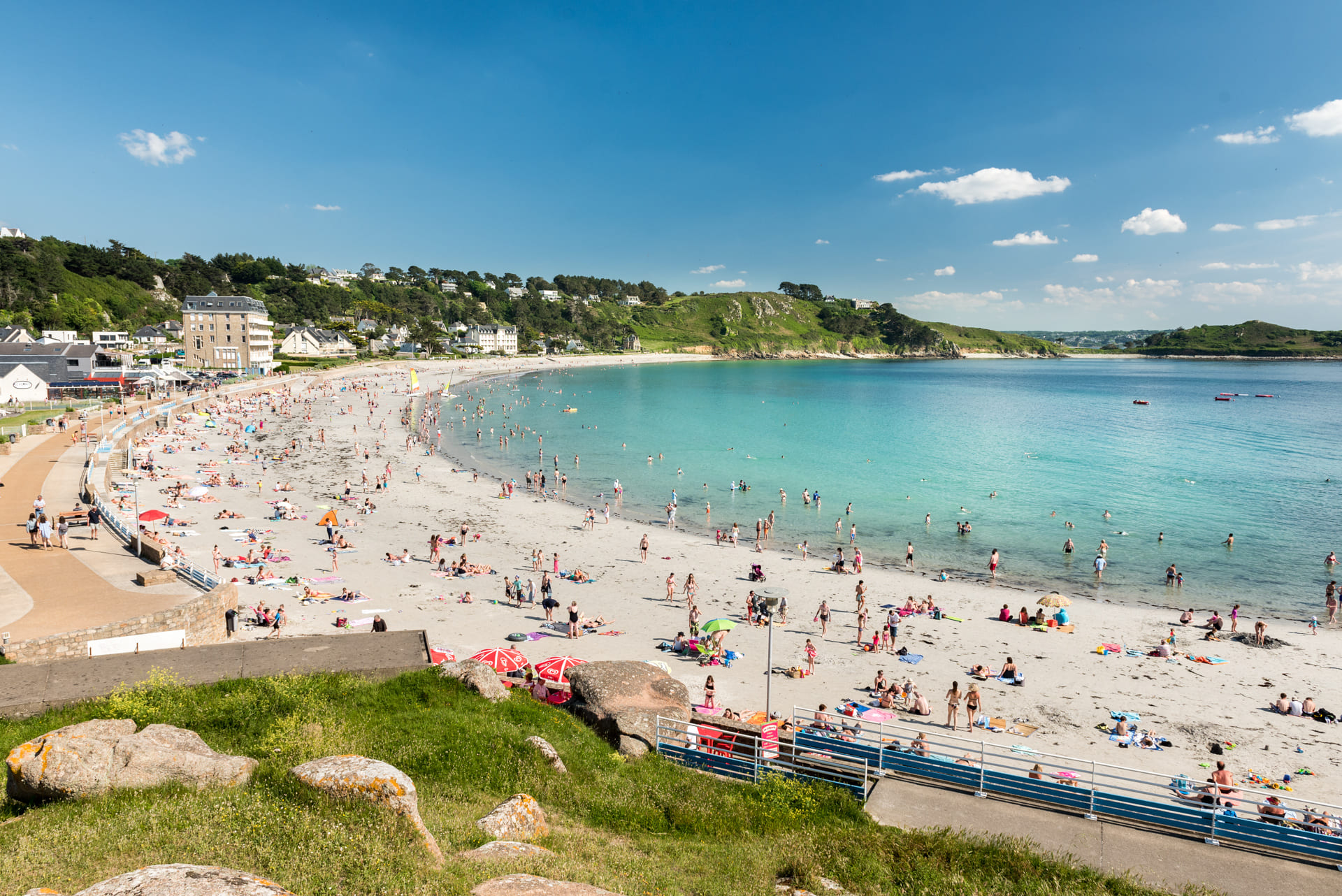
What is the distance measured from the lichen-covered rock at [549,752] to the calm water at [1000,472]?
22.3m

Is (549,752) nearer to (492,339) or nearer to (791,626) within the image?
(791,626)

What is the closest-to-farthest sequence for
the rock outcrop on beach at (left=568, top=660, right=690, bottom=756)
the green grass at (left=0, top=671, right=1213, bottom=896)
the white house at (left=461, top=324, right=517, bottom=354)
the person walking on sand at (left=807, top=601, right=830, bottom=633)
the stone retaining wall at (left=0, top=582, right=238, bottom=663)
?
the green grass at (left=0, top=671, right=1213, bottom=896) < the rock outcrop on beach at (left=568, top=660, right=690, bottom=756) < the stone retaining wall at (left=0, top=582, right=238, bottom=663) < the person walking on sand at (left=807, top=601, right=830, bottom=633) < the white house at (left=461, top=324, right=517, bottom=354)

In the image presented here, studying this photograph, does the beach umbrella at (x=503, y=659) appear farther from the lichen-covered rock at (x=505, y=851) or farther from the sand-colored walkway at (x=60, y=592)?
the lichen-covered rock at (x=505, y=851)

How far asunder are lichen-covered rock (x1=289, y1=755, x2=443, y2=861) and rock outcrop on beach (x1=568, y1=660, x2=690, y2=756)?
4521 mm

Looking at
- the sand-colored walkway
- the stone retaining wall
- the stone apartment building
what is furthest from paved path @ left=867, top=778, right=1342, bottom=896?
the stone apartment building

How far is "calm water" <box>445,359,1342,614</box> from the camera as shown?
93.7 feet

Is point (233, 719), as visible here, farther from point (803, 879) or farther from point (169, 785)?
point (803, 879)

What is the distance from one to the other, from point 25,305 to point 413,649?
11597 cm

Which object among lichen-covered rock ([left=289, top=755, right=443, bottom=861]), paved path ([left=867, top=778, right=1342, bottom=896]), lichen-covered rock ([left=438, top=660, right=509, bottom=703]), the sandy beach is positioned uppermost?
lichen-covered rock ([left=289, top=755, right=443, bottom=861])

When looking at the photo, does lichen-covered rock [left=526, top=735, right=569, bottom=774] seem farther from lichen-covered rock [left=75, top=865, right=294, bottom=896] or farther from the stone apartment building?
the stone apartment building

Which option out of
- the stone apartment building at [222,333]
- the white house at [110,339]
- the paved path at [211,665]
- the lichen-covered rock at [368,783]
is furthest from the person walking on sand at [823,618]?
the white house at [110,339]

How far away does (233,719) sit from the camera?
31.4ft

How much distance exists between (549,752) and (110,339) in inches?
4459

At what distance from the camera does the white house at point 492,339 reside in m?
160
